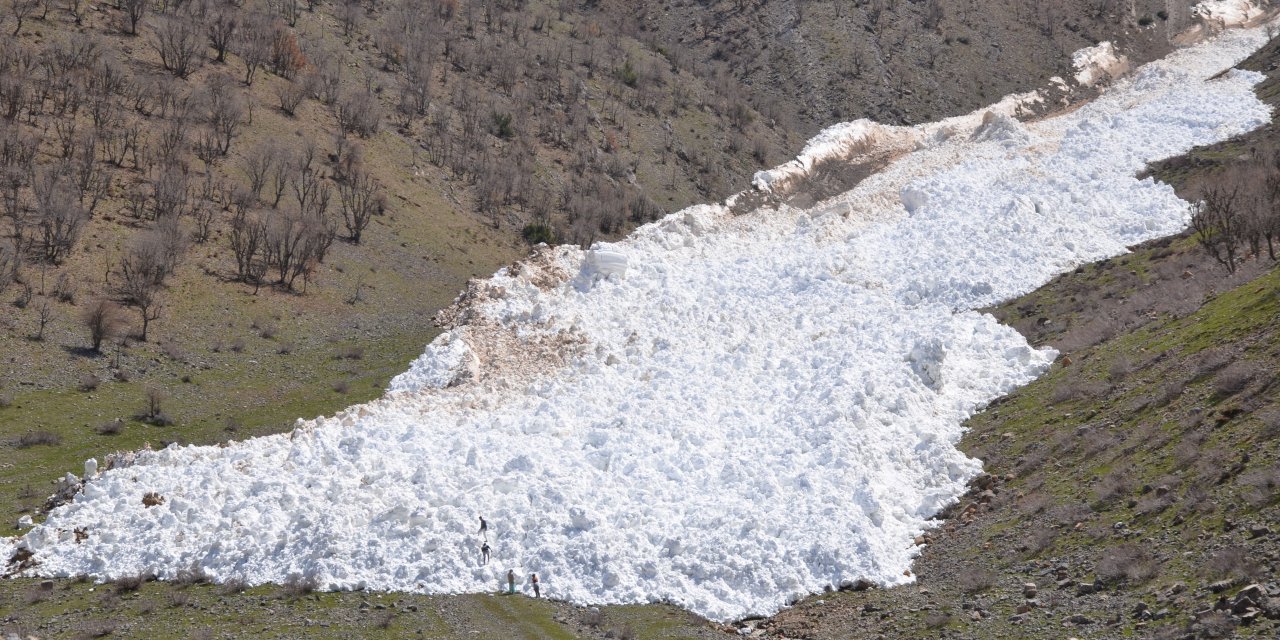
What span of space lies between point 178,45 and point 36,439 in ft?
88.6

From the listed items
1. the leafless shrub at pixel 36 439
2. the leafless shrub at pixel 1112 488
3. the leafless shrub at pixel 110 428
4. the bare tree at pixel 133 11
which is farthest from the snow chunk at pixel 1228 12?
the leafless shrub at pixel 36 439

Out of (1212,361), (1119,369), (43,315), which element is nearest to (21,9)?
(43,315)

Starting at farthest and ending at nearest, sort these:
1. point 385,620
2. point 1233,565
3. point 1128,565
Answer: point 385,620
point 1128,565
point 1233,565

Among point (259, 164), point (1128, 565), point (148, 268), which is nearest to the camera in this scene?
point (1128, 565)

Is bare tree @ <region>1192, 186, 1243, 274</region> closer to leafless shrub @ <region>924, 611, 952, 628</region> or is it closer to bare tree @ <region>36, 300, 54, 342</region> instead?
leafless shrub @ <region>924, 611, 952, 628</region>

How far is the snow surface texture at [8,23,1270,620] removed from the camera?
25031mm

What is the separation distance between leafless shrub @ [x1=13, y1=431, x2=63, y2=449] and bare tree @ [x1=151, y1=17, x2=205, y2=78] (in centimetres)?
2541

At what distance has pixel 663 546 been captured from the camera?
84.2 ft

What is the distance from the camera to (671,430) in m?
31.1

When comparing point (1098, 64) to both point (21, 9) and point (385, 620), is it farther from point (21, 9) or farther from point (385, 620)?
point (385, 620)

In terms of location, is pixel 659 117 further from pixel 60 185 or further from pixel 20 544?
pixel 20 544

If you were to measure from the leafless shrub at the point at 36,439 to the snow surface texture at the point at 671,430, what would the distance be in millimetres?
4065

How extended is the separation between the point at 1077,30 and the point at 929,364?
56535mm

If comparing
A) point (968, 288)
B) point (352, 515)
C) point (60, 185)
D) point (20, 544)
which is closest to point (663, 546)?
point (352, 515)
